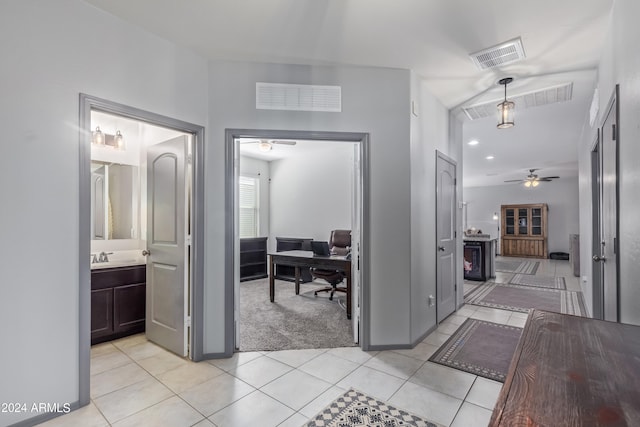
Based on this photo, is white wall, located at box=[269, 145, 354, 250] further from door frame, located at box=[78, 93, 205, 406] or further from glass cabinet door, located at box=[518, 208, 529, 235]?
glass cabinet door, located at box=[518, 208, 529, 235]

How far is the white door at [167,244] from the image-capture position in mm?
2770

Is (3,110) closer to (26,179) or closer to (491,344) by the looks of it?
(26,179)

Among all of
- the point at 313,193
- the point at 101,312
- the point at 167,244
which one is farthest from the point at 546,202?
the point at 101,312

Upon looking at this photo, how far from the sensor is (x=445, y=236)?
3.79m

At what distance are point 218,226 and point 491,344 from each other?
298 centimetres

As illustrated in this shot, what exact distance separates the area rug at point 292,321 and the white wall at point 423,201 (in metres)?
0.86

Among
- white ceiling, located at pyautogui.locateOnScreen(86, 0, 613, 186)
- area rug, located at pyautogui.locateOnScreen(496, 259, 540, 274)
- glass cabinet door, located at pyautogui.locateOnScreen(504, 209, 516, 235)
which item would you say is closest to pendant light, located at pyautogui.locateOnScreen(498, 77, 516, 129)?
white ceiling, located at pyautogui.locateOnScreen(86, 0, 613, 186)

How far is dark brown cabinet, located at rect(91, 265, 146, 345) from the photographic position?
3.04 m

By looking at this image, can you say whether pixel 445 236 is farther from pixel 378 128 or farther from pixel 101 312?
pixel 101 312

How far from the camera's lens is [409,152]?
295 cm

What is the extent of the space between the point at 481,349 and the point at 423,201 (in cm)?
157

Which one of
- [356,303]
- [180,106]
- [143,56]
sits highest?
[143,56]

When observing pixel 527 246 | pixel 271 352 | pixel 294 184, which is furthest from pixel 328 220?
pixel 527 246

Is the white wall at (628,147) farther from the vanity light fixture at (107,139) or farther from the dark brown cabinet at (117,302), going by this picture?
the vanity light fixture at (107,139)
